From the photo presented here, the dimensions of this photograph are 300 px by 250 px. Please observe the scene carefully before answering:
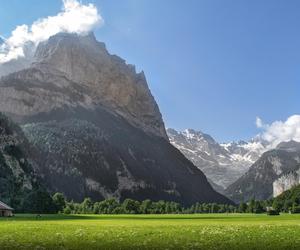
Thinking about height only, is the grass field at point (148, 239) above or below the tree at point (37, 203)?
below

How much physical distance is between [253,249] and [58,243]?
18.0 m

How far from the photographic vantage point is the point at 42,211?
194000mm

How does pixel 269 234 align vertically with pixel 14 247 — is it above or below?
above

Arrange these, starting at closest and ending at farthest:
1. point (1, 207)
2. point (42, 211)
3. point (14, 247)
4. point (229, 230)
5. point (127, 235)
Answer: point (14, 247) < point (127, 235) < point (229, 230) < point (1, 207) < point (42, 211)

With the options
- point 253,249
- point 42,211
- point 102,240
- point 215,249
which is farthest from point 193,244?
point 42,211

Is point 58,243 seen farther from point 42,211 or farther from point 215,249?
point 42,211

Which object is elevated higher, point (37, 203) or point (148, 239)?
point (37, 203)

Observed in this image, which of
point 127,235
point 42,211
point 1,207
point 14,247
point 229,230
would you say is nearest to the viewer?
point 14,247

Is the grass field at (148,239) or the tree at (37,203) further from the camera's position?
the tree at (37,203)

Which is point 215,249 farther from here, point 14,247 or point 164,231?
point 14,247

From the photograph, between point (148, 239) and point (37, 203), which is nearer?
point (148, 239)

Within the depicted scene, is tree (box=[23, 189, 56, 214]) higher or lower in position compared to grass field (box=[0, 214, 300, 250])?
higher

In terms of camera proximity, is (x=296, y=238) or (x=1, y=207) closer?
(x=296, y=238)

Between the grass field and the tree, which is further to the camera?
the tree
